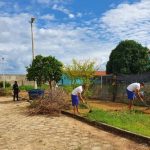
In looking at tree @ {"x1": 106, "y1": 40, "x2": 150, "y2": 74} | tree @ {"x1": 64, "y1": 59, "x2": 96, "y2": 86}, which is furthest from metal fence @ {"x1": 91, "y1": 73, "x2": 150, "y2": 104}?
tree @ {"x1": 106, "y1": 40, "x2": 150, "y2": 74}

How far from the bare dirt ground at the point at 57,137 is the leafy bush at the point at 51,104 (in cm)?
202

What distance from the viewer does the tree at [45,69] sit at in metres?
28.6

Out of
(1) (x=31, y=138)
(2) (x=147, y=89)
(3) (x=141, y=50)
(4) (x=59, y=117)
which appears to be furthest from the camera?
(3) (x=141, y=50)

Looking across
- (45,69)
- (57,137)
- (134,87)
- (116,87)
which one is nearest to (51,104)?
(134,87)

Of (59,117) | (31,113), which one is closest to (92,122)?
(59,117)

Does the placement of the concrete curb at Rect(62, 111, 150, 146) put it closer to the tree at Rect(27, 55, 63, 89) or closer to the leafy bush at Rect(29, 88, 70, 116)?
the leafy bush at Rect(29, 88, 70, 116)

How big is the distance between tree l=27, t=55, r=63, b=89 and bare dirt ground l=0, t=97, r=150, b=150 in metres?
13.2

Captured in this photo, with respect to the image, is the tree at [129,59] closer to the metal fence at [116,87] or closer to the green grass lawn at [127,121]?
the metal fence at [116,87]

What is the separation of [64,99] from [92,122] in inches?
215

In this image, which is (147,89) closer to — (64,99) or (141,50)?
(64,99)

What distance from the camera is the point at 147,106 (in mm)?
19969

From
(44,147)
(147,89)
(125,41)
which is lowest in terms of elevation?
(44,147)

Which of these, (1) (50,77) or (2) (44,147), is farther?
(1) (50,77)

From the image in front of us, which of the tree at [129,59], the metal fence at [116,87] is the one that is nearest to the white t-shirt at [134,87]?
the metal fence at [116,87]
